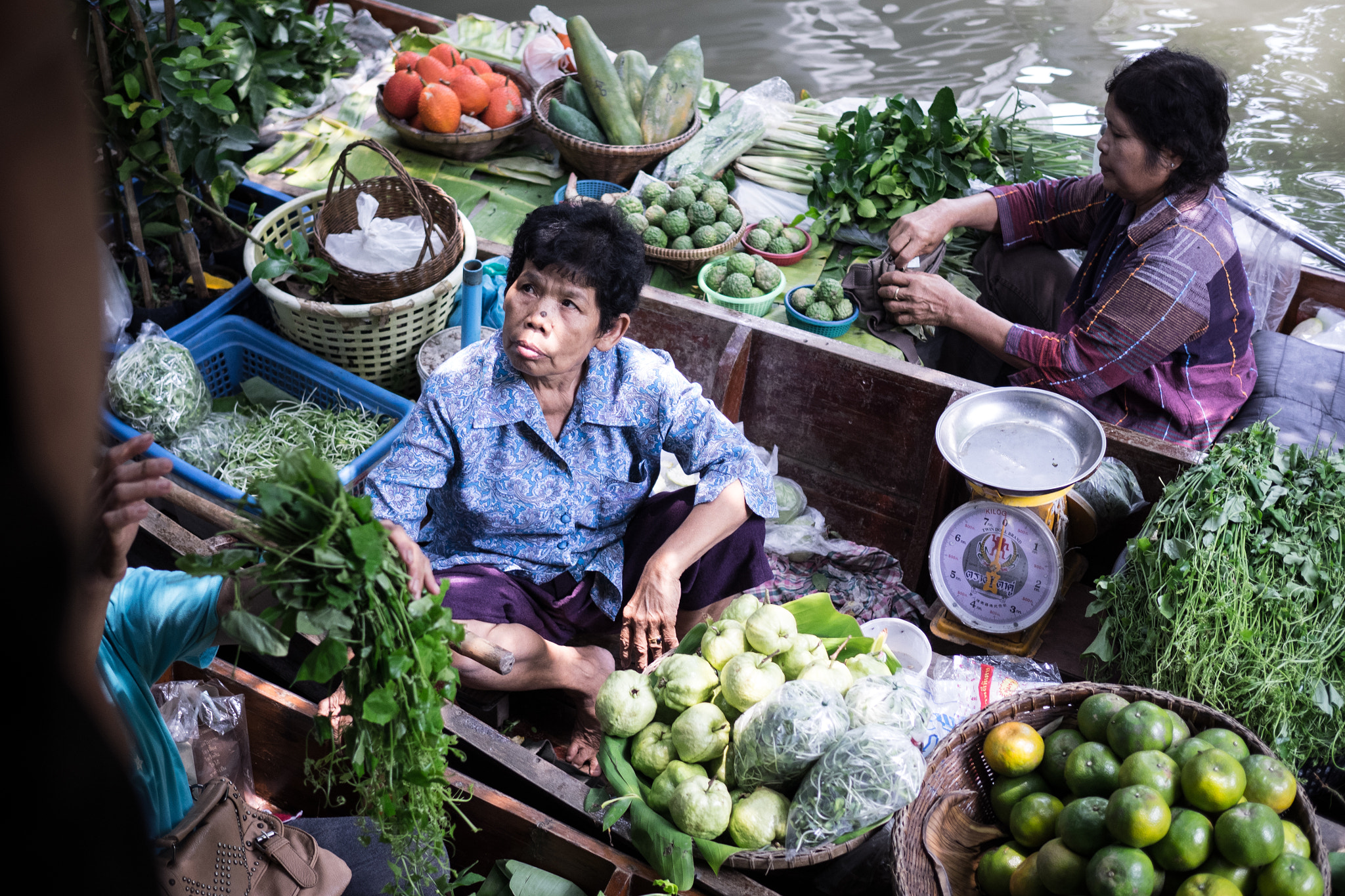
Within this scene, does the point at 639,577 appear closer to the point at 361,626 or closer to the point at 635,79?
the point at 361,626

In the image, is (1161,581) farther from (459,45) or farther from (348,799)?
(459,45)

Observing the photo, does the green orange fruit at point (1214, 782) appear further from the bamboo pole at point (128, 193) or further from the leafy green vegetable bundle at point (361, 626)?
the bamboo pole at point (128, 193)

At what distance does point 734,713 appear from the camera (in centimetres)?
198

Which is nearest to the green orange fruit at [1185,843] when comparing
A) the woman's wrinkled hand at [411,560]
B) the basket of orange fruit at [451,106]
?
the woman's wrinkled hand at [411,560]

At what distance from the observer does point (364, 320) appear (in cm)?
329

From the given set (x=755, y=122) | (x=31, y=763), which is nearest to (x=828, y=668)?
(x=31, y=763)

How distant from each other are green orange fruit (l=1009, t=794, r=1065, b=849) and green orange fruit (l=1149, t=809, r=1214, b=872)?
0.59 feet

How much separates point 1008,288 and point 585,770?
2348 mm

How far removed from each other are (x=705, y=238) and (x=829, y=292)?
0.58m

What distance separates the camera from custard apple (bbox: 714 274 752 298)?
11.5ft

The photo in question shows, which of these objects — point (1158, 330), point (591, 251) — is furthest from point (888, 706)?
point (1158, 330)

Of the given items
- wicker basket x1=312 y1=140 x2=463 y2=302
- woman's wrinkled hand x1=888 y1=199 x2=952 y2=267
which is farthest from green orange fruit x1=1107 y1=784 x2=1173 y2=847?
wicker basket x1=312 y1=140 x2=463 y2=302

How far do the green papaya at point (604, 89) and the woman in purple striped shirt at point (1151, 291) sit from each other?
5.32 ft

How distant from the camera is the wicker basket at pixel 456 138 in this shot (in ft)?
14.6
